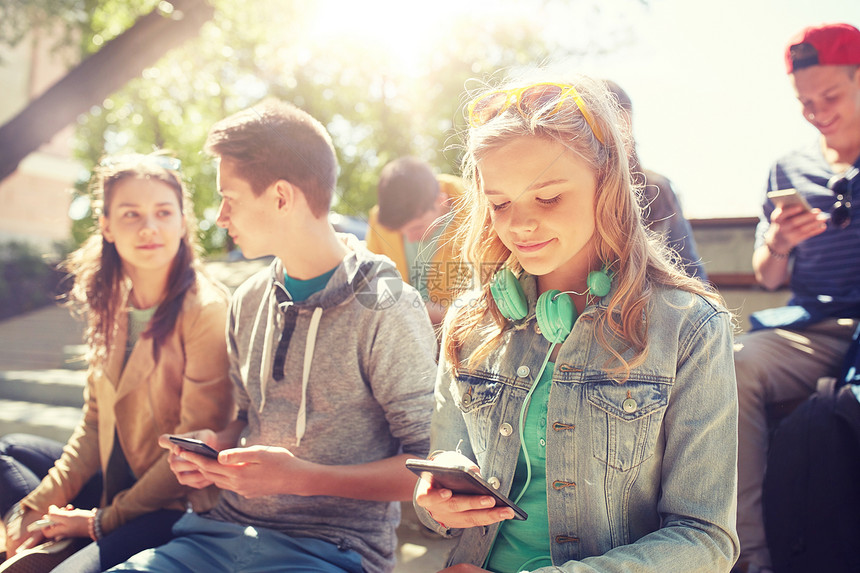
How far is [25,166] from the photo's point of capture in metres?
16.1

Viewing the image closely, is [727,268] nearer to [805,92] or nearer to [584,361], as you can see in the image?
[805,92]

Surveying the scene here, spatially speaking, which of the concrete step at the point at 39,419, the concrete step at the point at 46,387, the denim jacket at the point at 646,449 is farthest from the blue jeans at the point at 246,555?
the concrete step at the point at 46,387

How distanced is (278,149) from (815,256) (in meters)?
2.16

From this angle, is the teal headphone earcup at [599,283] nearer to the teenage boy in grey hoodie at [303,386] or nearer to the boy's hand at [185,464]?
the teenage boy in grey hoodie at [303,386]

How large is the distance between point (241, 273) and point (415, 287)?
5353 millimetres

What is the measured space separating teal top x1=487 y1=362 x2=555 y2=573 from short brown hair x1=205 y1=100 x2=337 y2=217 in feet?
3.27

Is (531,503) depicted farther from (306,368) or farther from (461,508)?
(306,368)

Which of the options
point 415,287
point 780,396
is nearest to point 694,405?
point 415,287

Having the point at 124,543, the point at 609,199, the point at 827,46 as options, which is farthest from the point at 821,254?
the point at 124,543

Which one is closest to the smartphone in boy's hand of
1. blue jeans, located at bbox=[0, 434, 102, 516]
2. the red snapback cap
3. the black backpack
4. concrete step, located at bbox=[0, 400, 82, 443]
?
blue jeans, located at bbox=[0, 434, 102, 516]

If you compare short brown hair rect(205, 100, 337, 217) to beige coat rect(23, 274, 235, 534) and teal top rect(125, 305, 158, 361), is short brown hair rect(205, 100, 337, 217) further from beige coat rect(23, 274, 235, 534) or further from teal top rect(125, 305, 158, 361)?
teal top rect(125, 305, 158, 361)

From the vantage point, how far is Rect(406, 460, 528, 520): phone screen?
45.1 inches

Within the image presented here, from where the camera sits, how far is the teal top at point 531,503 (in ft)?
4.58

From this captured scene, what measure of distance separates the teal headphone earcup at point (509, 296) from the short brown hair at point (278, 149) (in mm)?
783
